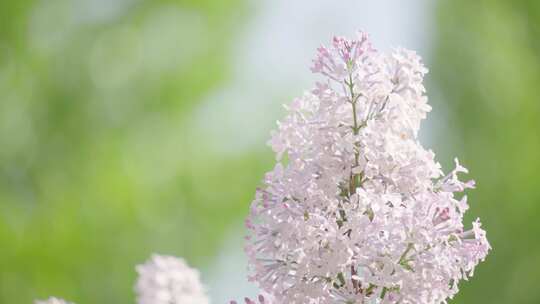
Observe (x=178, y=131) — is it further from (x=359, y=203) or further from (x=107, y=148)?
(x=359, y=203)

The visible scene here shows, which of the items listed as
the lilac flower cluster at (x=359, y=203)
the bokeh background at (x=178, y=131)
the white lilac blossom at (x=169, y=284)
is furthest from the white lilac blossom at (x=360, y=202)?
the bokeh background at (x=178, y=131)

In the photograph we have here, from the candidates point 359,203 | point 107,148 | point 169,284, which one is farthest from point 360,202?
point 107,148

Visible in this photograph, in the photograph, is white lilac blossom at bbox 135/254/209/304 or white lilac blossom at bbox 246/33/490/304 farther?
white lilac blossom at bbox 135/254/209/304

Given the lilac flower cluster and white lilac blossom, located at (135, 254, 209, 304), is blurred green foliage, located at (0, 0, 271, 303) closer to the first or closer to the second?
white lilac blossom, located at (135, 254, 209, 304)

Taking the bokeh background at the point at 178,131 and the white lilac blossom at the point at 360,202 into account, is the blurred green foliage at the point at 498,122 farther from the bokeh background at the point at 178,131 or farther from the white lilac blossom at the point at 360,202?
the white lilac blossom at the point at 360,202

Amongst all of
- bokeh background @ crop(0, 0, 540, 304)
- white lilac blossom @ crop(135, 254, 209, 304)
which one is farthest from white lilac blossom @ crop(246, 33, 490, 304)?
bokeh background @ crop(0, 0, 540, 304)

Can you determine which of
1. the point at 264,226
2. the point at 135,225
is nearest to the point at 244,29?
the point at 135,225

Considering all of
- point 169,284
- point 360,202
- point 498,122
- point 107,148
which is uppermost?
point 107,148
